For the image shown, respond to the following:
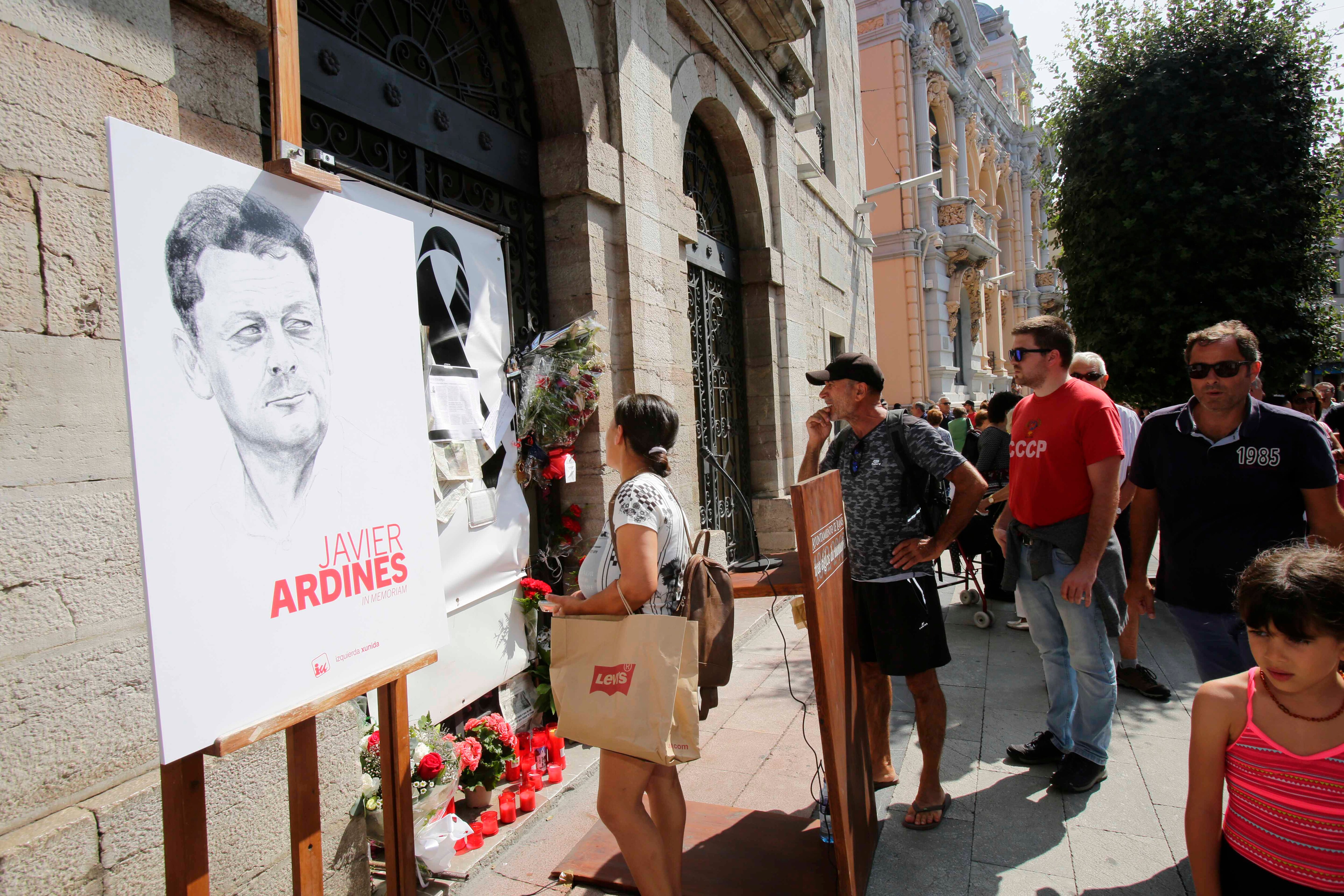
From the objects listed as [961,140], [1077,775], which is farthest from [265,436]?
[961,140]

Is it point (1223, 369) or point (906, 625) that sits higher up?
point (1223, 369)

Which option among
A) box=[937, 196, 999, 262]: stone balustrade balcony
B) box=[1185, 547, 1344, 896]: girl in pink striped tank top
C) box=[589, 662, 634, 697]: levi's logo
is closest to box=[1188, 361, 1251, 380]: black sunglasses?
box=[1185, 547, 1344, 896]: girl in pink striped tank top

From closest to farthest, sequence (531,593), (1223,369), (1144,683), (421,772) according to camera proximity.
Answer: (1223,369), (421,772), (531,593), (1144,683)

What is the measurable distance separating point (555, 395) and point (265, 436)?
2502 mm

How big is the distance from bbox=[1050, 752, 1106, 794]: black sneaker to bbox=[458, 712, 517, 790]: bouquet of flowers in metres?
2.42

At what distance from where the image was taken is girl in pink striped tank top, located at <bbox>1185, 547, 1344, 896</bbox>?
5.27 feet

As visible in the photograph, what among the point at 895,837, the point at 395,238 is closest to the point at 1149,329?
the point at 895,837

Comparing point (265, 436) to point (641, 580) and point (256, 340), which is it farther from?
point (641, 580)

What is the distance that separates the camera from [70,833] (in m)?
1.79

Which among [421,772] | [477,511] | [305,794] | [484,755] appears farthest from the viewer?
[477,511]

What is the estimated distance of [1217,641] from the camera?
8.89 feet

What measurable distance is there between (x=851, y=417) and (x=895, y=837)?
5.48 feet

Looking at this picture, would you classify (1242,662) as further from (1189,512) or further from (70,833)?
(70,833)

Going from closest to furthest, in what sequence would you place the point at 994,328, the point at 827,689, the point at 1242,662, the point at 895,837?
1. the point at 827,689
2. the point at 1242,662
3. the point at 895,837
4. the point at 994,328
